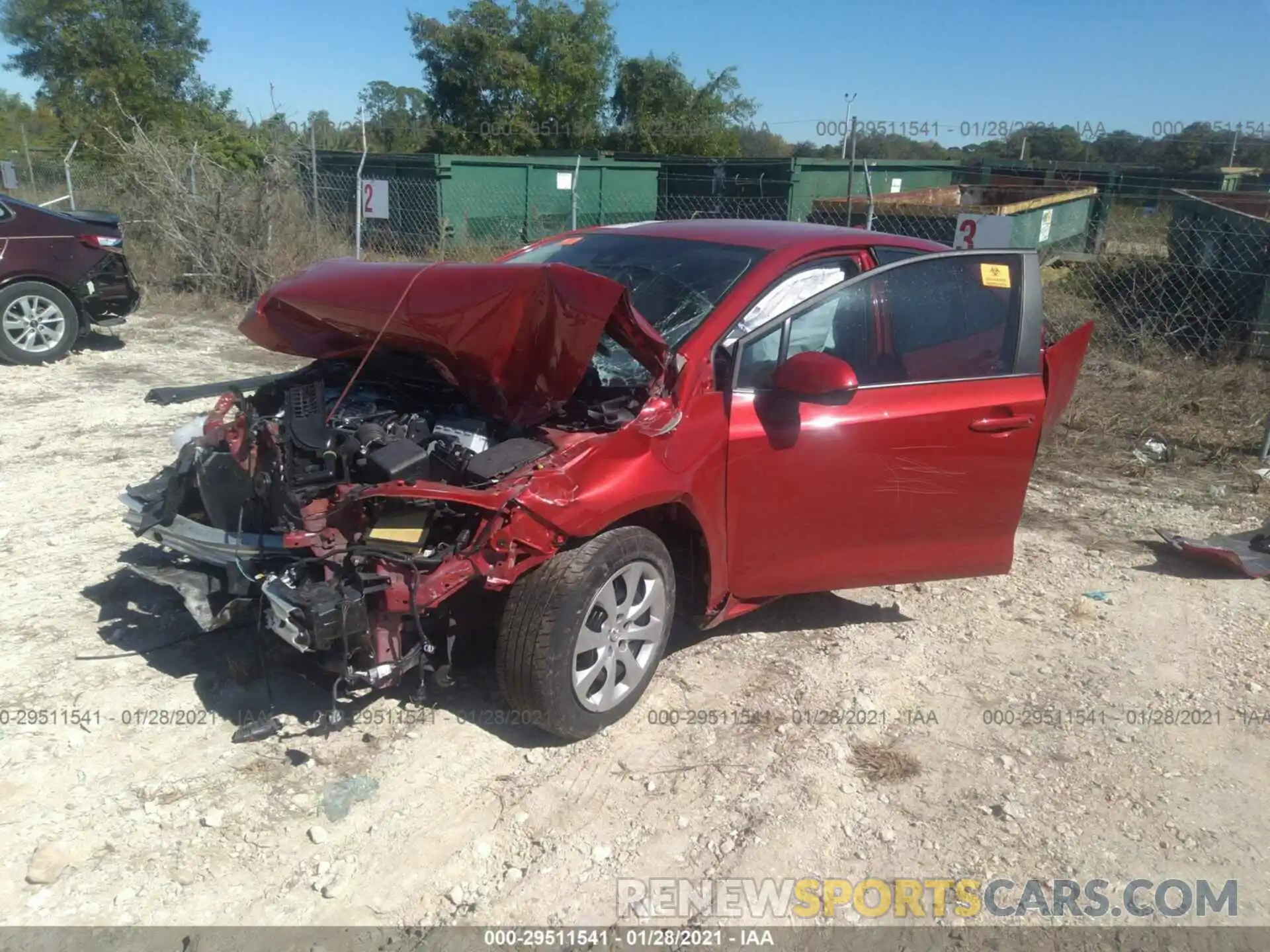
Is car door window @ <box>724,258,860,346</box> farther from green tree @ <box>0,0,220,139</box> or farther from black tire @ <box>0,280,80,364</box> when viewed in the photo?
green tree @ <box>0,0,220,139</box>

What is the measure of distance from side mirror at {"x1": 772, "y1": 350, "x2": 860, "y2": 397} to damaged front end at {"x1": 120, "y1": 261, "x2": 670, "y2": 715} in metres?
0.54

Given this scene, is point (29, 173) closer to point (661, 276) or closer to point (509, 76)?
point (509, 76)

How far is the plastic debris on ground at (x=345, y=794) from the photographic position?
9.89 ft

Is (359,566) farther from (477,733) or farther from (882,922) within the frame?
(882,922)

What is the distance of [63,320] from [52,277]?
1.28 ft

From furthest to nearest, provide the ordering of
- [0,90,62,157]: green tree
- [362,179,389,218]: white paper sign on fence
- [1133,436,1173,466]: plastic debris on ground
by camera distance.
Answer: [0,90,62,157]: green tree, [362,179,389,218]: white paper sign on fence, [1133,436,1173,466]: plastic debris on ground

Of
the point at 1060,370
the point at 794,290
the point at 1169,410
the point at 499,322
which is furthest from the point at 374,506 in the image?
the point at 1169,410

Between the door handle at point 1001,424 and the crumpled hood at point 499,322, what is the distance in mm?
1464

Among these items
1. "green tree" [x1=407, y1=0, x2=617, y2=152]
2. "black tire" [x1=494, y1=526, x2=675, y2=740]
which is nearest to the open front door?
"black tire" [x1=494, y1=526, x2=675, y2=740]

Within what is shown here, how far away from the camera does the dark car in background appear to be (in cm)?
851

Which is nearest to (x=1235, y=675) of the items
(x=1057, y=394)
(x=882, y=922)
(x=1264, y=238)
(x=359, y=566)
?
(x=1057, y=394)

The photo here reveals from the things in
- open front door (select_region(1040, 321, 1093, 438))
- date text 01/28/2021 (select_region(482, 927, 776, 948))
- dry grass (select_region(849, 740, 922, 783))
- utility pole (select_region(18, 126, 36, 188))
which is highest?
utility pole (select_region(18, 126, 36, 188))

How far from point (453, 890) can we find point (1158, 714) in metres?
2.77

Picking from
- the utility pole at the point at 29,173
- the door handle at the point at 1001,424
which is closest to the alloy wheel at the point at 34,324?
the door handle at the point at 1001,424
